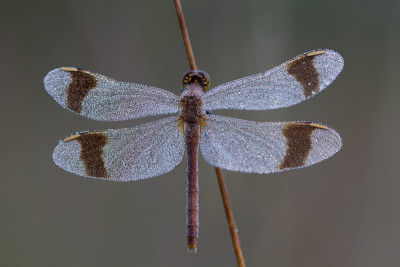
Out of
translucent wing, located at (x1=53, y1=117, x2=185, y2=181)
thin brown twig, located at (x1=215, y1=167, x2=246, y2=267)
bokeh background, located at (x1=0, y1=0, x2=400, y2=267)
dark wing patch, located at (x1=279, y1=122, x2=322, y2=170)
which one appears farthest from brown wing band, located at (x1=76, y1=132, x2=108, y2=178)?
bokeh background, located at (x1=0, y1=0, x2=400, y2=267)

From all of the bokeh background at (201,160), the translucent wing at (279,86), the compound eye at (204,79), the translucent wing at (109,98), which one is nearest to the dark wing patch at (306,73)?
the translucent wing at (279,86)

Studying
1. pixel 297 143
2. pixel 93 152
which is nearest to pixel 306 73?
pixel 297 143

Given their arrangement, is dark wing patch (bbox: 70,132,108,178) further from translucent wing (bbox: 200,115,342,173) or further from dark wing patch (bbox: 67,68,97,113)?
translucent wing (bbox: 200,115,342,173)

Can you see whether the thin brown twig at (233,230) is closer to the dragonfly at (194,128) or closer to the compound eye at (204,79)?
the dragonfly at (194,128)

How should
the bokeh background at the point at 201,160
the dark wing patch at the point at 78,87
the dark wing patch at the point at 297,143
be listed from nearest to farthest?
the dark wing patch at the point at 297,143, the dark wing patch at the point at 78,87, the bokeh background at the point at 201,160

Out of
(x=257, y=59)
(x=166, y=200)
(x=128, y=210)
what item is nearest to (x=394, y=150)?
(x=257, y=59)

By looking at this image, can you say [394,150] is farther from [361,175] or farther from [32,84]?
[32,84]
